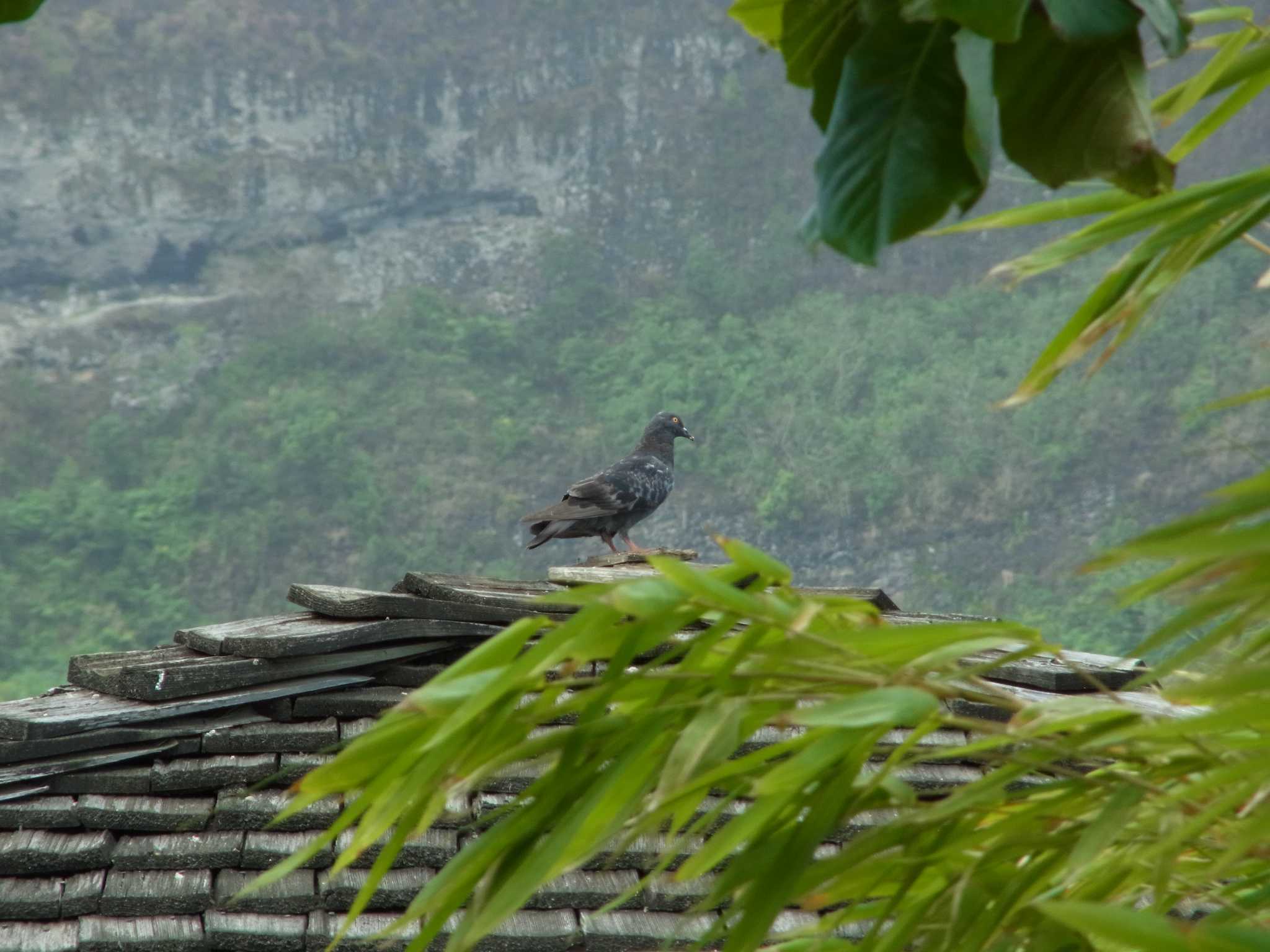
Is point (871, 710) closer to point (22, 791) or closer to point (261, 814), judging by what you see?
point (261, 814)

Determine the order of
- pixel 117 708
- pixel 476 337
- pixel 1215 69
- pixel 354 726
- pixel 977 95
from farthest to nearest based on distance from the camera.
Answer: pixel 476 337
pixel 354 726
pixel 117 708
pixel 1215 69
pixel 977 95

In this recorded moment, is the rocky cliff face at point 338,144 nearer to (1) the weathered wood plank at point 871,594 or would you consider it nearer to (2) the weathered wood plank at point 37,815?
(1) the weathered wood plank at point 871,594

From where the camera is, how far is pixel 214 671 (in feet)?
8.79

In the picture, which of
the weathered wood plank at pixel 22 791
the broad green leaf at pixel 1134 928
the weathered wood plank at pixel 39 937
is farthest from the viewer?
the weathered wood plank at pixel 22 791

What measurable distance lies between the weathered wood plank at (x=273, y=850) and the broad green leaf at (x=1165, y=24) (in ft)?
6.56

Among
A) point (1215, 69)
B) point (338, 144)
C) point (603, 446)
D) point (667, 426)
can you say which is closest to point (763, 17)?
point (1215, 69)

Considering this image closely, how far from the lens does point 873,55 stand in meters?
0.99

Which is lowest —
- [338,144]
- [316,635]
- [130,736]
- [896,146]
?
[338,144]

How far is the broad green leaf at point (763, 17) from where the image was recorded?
41.8 inches

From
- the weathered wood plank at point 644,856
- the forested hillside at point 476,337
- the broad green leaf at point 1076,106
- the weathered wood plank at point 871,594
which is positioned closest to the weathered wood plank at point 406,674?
the weathered wood plank at point 644,856

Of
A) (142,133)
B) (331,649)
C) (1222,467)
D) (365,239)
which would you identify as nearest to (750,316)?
(365,239)

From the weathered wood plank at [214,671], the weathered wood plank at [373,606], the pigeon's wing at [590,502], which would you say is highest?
the weathered wood plank at [373,606]

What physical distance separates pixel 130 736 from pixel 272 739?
265mm

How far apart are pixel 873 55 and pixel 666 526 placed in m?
28.8
